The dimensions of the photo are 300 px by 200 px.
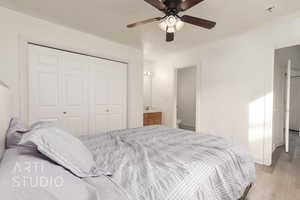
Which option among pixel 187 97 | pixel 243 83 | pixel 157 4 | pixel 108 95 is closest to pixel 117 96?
pixel 108 95

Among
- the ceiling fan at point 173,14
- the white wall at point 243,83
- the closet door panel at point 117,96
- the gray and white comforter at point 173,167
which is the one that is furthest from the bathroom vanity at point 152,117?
the ceiling fan at point 173,14

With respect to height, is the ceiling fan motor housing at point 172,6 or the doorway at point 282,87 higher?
the ceiling fan motor housing at point 172,6

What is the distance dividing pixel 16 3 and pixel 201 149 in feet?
9.58

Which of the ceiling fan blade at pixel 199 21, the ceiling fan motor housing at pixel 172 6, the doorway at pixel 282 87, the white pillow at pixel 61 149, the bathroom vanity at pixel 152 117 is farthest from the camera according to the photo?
the bathroom vanity at pixel 152 117

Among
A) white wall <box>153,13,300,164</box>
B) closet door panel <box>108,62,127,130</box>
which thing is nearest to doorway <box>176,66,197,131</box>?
white wall <box>153,13,300,164</box>

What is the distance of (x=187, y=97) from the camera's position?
19.9ft

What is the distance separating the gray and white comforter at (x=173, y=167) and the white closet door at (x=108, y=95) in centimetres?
152

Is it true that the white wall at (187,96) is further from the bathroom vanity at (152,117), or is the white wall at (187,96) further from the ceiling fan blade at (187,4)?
the ceiling fan blade at (187,4)

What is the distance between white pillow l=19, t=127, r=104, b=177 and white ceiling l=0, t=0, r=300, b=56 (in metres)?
1.85

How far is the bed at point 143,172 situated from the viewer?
2.19ft

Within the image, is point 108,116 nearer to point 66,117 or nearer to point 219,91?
point 66,117

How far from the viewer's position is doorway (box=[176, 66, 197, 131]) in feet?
19.4

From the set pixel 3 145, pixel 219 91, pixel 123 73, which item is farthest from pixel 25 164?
pixel 219 91

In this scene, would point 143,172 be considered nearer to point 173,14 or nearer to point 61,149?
point 61,149
